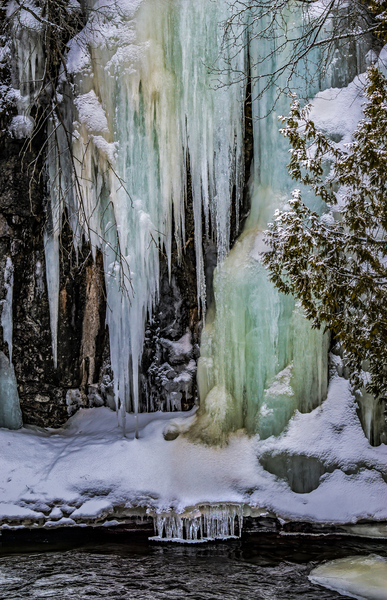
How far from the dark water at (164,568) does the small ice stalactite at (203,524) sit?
0.19 metres

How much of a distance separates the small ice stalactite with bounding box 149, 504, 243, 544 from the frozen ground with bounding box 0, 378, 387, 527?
3.4 inches

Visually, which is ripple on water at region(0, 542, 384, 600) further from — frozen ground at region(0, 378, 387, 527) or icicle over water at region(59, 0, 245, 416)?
icicle over water at region(59, 0, 245, 416)

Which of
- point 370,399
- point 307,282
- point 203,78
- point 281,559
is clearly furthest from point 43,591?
point 203,78

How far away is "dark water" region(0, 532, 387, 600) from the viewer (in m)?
5.18

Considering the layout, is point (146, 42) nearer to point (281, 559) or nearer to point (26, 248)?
point (26, 248)

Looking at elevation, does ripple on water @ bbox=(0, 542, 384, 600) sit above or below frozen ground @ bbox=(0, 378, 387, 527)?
below

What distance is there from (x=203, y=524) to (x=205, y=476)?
0.57 metres

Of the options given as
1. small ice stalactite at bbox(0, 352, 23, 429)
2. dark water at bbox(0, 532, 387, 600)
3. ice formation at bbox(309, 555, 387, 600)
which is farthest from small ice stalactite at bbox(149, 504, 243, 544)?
small ice stalactite at bbox(0, 352, 23, 429)

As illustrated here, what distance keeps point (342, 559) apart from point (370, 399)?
1897 mm

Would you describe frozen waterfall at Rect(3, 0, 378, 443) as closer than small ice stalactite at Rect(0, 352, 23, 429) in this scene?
Yes

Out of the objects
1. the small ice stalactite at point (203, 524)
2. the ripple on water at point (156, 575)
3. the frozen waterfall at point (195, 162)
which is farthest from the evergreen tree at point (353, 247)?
the small ice stalactite at point (203, 524)

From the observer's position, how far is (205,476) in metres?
7.17

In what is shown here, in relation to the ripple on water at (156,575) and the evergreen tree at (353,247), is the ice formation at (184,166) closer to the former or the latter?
the ripple on water at (156,575)

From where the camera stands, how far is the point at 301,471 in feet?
23.1
